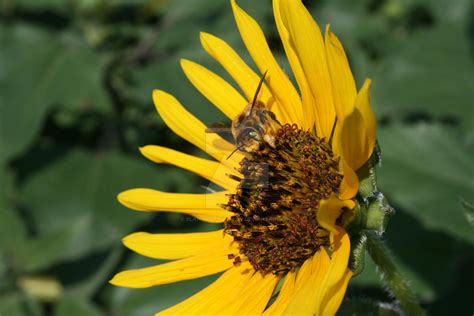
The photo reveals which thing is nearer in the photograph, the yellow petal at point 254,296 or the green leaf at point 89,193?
the yellow petal at point 254,296

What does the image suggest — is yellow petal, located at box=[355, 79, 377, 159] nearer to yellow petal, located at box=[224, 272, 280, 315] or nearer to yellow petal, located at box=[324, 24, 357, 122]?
yellow petal, located at box=[324, 24, 357, 122]

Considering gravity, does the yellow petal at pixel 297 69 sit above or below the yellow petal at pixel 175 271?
above

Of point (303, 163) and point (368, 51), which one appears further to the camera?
point (368, 51)

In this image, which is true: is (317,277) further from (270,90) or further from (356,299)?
(270,90)

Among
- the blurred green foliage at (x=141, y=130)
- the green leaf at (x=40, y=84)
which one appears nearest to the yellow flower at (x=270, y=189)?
the blurred green foliage at (x=141, y=130)

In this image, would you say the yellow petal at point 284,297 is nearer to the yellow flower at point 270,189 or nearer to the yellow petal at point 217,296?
the yellow flower at point 270,189

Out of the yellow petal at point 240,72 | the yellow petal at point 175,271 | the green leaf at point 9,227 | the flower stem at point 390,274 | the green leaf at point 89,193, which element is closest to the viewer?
the flower stem at point 390,274

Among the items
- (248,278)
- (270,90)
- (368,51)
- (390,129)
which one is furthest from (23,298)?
(368,51)
